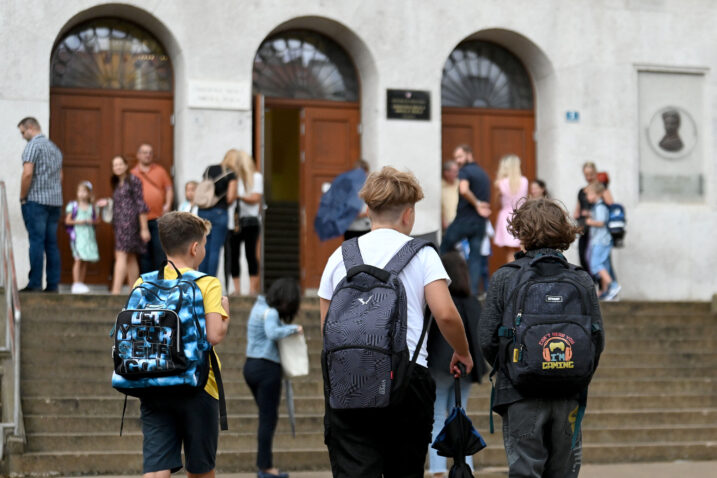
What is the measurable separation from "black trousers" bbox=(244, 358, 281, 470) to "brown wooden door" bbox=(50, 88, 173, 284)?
7.13m

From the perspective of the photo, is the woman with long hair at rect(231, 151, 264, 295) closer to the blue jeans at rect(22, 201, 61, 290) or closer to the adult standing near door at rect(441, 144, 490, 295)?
the blue jeans at rect(22, 201, 61, 290)

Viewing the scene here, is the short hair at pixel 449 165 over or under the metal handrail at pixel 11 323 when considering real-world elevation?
over

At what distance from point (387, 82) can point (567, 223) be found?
35.5ft

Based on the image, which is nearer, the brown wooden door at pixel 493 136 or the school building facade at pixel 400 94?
the school building facade at pixel 400 94

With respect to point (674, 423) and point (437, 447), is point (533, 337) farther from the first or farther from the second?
point (674, 423)

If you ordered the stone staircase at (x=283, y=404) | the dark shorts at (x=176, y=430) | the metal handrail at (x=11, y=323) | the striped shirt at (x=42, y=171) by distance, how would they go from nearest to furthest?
1. the dark shorts at (x=176, y=430)
2. the metal handrail at (x=11, y=323)
3. the stone staircase at (x=283, y=404)
4. the striped shirt at (x=42, y=171)

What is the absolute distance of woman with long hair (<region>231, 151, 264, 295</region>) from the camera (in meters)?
13.3

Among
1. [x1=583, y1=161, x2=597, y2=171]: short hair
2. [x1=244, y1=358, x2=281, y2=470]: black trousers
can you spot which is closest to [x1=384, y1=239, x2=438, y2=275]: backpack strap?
[x1=244, y1=358, x2=281, y2=470]: black trousers

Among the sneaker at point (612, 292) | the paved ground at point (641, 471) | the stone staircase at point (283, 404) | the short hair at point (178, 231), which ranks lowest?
the paved ground at point (641, 471)

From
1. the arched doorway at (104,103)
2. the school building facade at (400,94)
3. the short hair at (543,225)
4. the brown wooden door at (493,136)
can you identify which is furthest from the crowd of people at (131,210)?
the short hair at (543,225)

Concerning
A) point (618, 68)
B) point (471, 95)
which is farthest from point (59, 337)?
point (618, 68)

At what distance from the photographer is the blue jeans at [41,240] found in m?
12.3

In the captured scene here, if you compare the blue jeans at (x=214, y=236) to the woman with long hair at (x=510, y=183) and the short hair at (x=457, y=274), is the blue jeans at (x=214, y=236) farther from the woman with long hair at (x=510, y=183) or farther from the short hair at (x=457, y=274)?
the short hair at (x=457, y=274)

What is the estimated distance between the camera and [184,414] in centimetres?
516
